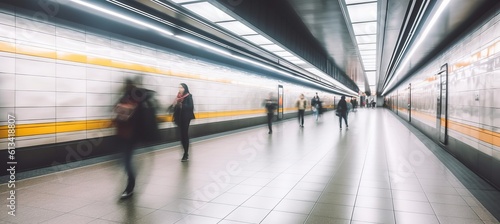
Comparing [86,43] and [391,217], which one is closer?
[391,217]

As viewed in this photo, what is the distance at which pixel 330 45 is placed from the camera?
10016mm

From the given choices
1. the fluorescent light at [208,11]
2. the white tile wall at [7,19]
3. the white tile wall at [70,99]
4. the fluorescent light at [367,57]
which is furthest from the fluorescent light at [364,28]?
the white tile wall at [7,19]

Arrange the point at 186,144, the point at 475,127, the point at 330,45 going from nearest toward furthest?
the point at 475,127 < the point at 186,144 < the point at 330,45

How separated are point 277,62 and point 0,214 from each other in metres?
9.76

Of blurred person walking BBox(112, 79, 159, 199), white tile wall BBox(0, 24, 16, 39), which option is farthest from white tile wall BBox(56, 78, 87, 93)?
blurred person walking BBox(112, 79, 159, 199)

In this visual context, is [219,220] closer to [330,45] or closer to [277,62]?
[330,45]

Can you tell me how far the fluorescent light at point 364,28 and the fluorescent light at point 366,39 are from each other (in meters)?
0.47

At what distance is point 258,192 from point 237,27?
4080 millimetres

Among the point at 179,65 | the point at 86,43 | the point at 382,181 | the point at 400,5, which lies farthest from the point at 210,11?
the point at 382,181

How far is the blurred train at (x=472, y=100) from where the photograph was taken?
4.34m

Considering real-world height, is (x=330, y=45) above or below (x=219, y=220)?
above

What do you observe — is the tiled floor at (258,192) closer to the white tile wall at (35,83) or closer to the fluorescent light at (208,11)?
the white tile wall at (35,83)

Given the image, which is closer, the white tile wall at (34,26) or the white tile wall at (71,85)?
the white tile wall at (34,26)

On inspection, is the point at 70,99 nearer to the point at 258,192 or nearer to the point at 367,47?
the point at 258,192
